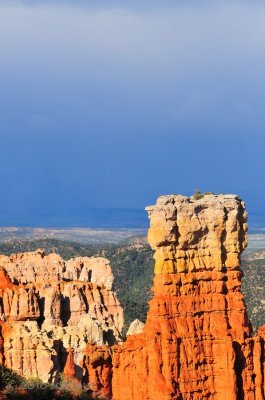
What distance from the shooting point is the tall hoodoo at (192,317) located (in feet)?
176

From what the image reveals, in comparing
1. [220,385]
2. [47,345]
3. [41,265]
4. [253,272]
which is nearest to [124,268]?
[253,272]

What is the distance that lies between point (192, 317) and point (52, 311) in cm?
2385

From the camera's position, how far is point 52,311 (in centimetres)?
7731

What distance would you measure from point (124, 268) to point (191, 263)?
8536 centimetres

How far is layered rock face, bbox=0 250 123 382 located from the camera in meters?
62.7

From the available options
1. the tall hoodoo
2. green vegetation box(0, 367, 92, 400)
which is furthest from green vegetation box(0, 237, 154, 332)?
green vegetation box(0, 367, 92, 400)

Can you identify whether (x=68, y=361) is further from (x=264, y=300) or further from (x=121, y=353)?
(x=264, y=300)

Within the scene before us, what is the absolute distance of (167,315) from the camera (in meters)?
54.0

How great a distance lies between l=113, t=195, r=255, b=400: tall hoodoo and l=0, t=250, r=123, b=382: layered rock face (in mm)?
7213

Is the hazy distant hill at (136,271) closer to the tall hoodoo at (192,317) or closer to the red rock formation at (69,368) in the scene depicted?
the red rock formation at (69,368)

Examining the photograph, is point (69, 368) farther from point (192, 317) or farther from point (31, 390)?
point (31, 390)

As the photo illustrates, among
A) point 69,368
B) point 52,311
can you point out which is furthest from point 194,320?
point 52,311

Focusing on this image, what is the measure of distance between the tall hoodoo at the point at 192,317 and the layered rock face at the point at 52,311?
7.21 metres

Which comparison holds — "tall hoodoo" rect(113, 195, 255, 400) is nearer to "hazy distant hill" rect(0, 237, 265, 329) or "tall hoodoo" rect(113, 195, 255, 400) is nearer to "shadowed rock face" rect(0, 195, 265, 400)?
"shadowed rock face" rect(0, 195, 265, 400)
